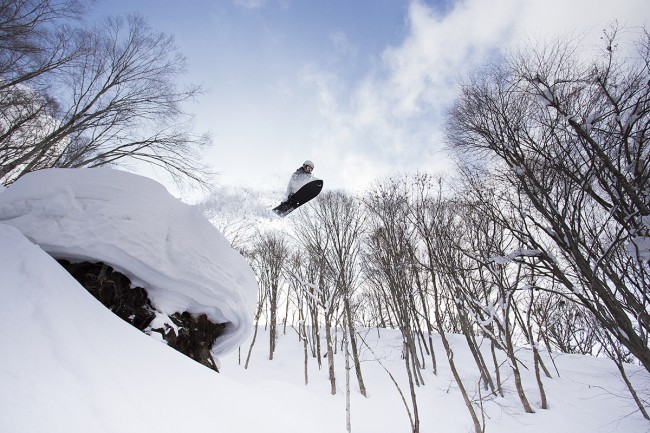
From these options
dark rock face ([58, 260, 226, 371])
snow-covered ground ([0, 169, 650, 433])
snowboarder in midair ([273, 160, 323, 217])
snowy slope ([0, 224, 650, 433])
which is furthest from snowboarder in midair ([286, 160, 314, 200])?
snowy slope ([0, 224, 650, 433])

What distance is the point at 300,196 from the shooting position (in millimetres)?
5691

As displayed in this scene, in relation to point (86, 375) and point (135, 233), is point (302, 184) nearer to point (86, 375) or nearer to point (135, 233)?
point (135, 233)

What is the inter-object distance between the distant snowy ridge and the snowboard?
254 cm

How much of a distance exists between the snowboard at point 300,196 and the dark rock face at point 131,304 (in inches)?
125

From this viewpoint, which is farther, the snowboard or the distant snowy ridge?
the snowboard

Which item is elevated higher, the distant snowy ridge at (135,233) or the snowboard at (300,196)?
the snowboard at (300,196)

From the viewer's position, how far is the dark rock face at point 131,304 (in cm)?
237

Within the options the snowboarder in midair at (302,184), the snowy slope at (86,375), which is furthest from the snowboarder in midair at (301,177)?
the snowy slope at (86,375)

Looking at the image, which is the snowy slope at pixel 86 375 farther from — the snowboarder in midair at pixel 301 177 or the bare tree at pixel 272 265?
the bare tree at pixel 272 265

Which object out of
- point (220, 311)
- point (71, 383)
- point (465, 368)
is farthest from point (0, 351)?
point (465, 368)

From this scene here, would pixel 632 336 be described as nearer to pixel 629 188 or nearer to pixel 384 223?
pixel 629 188

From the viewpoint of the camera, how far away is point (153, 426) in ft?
4.35

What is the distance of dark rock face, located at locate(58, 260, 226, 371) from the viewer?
2365 millimetres

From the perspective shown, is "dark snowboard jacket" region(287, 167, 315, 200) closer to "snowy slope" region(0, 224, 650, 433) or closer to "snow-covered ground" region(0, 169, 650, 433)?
"snow-covered ground" region(0, 169, 650, 433)
